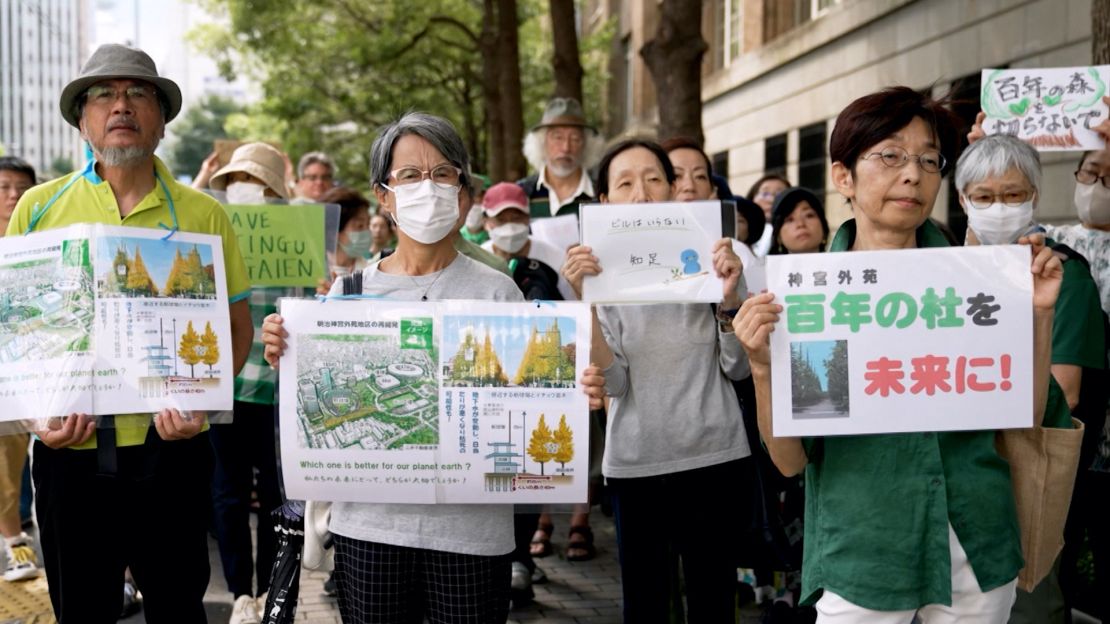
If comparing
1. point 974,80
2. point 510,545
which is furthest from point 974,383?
point 974,80

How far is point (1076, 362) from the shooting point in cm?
438

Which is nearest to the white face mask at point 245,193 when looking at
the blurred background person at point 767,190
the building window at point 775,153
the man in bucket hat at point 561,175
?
the man in bucket hat at point 561,175

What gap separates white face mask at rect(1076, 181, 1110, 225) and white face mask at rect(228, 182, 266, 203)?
413cm

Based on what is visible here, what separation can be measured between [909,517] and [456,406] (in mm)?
1327

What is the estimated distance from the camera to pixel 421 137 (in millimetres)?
3764

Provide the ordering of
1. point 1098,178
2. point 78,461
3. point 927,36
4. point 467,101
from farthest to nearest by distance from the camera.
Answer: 1. point 467,101
2. point 927,36
3. point 1098,178
4. point 78,461

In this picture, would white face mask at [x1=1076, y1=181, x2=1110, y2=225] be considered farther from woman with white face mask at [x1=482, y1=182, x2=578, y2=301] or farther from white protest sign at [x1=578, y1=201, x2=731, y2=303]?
woman with white face mask at [x1=482, y1=182, x2=578, y2=301]

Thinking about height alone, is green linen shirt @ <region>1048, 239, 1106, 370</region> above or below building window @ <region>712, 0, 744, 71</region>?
below

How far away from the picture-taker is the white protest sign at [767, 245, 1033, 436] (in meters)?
3.07

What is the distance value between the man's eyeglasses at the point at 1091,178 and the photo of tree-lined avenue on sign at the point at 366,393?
3.37 meters

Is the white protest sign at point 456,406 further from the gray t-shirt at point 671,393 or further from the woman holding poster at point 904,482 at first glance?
the gray t-shirt at point 671,393

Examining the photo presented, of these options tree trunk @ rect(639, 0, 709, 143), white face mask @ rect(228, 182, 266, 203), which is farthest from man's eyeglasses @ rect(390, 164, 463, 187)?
tree trunk @ rect(639, 0, 709, 143)

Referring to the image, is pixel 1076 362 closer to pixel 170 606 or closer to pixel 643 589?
pixel 643 589

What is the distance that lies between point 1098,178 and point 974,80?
30.7 feet
